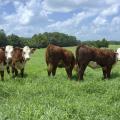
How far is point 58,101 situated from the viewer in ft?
36.2

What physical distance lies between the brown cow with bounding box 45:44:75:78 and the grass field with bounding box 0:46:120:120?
3357mm

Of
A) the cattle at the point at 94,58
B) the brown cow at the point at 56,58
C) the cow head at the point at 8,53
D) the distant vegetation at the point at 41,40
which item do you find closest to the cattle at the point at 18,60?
the cow head at the point at 8,53

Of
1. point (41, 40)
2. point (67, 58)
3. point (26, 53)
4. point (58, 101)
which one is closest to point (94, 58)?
point (67, 58)

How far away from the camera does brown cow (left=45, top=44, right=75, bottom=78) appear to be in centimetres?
1984

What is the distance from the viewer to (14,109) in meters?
9.20

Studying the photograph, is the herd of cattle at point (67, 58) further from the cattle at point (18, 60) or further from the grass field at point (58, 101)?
the grass field at point (58, 101)

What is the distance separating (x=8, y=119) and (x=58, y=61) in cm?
1199

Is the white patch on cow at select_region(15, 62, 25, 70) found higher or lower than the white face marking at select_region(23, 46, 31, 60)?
lower

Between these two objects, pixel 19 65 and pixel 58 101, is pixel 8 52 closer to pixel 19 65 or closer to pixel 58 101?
pixel 19 65

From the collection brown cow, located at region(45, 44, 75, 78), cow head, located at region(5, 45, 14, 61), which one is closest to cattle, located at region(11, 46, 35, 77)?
cow head, located at region(5, 45, 14, 61)

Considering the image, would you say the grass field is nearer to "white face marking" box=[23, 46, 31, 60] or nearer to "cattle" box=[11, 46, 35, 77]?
"cattle" box=[11, 46, 35, 77]

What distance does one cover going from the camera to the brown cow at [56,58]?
19.8 m

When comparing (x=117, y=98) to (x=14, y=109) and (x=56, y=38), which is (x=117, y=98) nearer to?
(x=14, y=109)

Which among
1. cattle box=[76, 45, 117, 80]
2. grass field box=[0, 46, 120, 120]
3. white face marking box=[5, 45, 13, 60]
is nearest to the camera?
grass field box=[0, 46, 120, 120]
